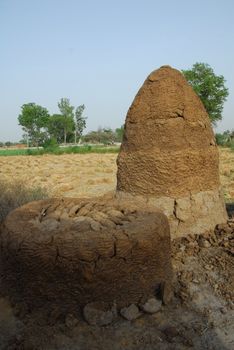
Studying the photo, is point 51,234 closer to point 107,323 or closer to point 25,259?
point 25,259

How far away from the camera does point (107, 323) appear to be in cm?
302

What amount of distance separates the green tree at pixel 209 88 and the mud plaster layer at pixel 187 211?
3004 centimetres

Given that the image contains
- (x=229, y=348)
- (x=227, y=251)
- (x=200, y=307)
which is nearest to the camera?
(x=229, y=348)

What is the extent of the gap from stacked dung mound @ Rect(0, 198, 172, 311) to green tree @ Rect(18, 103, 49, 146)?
43788 millimetres

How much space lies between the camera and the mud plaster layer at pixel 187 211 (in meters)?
4.35

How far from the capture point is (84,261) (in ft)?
9.64

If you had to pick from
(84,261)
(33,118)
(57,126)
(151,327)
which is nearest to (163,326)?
(151,327)

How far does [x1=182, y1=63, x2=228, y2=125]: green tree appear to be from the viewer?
32719 mm

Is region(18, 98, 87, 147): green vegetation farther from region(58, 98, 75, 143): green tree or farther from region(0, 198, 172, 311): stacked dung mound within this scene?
region(0, 198, 172, 311): stacked dung mound

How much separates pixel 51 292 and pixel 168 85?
10.0ft

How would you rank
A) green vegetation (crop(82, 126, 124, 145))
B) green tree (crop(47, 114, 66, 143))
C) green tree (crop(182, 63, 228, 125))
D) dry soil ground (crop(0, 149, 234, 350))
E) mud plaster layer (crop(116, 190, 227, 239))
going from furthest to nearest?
green vegetation (crop(82, 126, 124, 145))
green tree (crop(47, 114, 66, 143))
green tree (crop(182, 63, 228, 125))
mud plaster layer (crop(116, 190, 227, 239))
dry soil ground (crop(0, 149, 234, 350))

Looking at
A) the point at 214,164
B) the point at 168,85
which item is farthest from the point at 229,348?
the point at 168,85

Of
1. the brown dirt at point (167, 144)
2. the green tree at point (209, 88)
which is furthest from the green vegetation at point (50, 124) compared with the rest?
the brown dirt at point (167, 144)

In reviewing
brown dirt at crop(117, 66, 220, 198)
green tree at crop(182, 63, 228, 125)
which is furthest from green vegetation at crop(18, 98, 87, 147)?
brown dirt at crop(117, 66, 220, 198)
